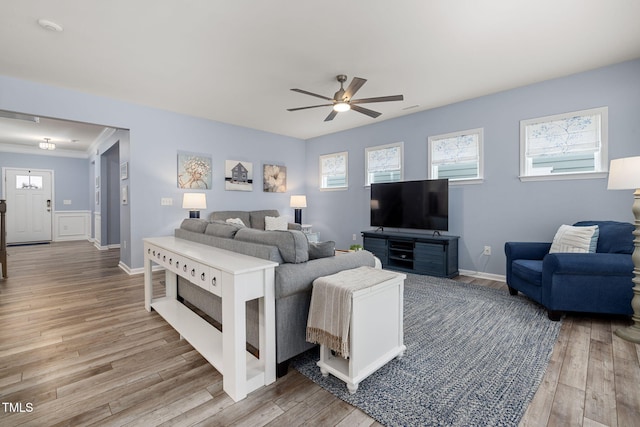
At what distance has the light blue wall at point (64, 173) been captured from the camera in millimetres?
7648

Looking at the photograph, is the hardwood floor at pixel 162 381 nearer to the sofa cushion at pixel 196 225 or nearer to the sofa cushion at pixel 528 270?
the sofa cushion at pixel 528 270

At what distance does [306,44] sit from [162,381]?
300cm

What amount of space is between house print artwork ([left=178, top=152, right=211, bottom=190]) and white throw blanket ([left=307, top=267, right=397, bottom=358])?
13.6 feet

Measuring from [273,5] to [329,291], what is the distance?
222 cm

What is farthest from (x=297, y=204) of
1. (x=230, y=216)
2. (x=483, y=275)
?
(x=483, y=275)

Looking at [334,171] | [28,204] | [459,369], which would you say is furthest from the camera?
[28,204]

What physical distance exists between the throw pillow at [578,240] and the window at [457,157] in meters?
1.39

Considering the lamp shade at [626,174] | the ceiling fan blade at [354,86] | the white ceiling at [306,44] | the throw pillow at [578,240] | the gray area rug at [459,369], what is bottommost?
the gray area rug at [459,369]

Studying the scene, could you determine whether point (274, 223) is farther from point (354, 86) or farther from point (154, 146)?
point (354, 86)

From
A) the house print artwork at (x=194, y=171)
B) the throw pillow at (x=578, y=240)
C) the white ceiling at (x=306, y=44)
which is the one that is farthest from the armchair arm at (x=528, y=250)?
the house print artwork at (x=194, y=171)

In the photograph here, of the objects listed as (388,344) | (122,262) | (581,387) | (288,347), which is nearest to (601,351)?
(581,387)

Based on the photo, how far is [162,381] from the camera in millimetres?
1788

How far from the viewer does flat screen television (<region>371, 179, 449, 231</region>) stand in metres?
4.43

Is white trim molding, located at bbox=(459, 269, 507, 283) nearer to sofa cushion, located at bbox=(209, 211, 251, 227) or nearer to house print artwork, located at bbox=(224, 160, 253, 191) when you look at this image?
sofa cushion, located at bbox=(209, 211, 251, 227)
